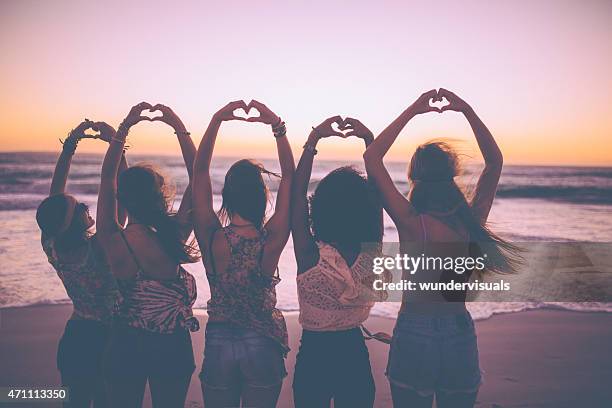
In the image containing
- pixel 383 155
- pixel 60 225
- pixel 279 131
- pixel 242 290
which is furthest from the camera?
pixel 60 225

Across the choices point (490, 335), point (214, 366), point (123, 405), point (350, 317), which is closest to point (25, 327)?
point (123, 405)

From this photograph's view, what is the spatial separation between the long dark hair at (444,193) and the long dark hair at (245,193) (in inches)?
31.9

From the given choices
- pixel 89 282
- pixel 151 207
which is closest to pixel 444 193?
pixel 151 207

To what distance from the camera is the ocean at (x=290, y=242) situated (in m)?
7.61

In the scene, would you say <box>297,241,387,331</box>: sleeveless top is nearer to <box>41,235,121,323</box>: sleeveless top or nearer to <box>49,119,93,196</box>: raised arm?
<box>41,235,121,323</box>: sleeveless top

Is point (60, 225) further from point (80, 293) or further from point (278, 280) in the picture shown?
point (278, 280)

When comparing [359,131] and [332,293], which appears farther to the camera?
[359,131]

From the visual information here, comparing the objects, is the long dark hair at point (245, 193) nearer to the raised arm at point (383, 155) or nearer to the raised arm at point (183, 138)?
the raised arm at point (183, 138)

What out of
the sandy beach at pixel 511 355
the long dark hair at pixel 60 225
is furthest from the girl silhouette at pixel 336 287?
the sandy beach at pixel 511 355

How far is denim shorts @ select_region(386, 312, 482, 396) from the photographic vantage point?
261cm

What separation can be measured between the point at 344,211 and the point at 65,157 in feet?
6.34

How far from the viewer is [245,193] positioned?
273cm

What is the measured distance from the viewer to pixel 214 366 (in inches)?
104

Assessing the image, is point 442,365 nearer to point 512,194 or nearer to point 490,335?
point 490,335
